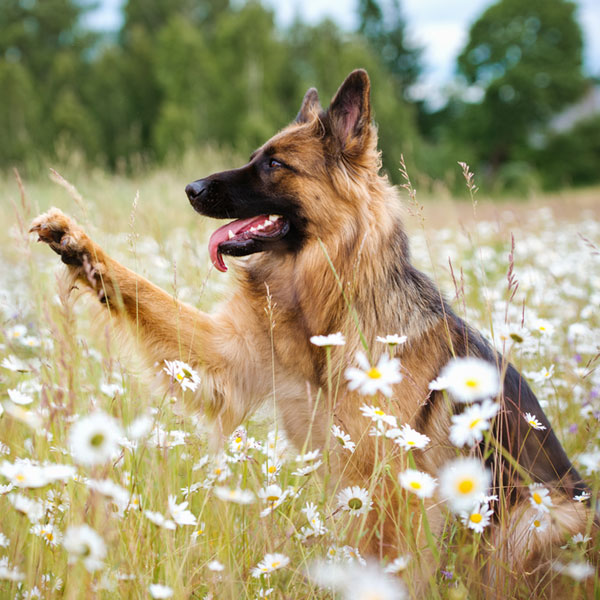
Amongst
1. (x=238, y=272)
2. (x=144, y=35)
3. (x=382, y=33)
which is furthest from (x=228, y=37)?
(x=382, y=33)

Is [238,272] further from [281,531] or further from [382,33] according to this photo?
[382,33]

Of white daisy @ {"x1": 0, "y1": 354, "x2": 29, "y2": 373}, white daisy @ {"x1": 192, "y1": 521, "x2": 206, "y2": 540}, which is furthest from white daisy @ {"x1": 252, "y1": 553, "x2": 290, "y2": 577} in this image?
white daisy @ {"x1": 0, "y1": 354, "x2": 29, "y2": 373}

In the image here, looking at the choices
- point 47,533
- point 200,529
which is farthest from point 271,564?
point 47,533

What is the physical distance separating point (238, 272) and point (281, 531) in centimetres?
152

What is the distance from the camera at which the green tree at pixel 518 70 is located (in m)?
33.5

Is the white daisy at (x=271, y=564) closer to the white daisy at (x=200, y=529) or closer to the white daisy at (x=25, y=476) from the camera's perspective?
the white daisy at (x=200, y=529)

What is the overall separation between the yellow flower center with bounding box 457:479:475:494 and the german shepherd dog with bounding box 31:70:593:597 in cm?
89

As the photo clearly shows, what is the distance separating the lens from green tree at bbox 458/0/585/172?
3350 cm

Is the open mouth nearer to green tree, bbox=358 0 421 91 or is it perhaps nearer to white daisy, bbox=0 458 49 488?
white daisy, bbox=0 458 49 488

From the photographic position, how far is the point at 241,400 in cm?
266

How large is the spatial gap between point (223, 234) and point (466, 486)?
2.10 m


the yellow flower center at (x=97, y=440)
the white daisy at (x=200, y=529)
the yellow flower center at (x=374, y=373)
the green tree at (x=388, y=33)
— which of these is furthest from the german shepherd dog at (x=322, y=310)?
the green tree at (x=388, y=33)

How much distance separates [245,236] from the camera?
114 inches

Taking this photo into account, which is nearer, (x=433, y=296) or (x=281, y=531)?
(x=281, y=531)
